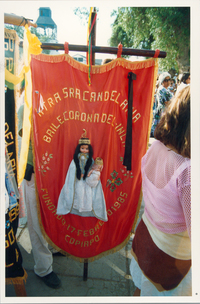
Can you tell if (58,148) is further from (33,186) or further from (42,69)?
(42,69)

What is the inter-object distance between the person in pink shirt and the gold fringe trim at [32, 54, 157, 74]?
2.76ft

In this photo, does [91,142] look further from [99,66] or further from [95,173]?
[99,66]

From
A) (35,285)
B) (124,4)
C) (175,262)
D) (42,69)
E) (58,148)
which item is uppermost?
(124,4)

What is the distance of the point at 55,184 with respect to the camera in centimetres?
199

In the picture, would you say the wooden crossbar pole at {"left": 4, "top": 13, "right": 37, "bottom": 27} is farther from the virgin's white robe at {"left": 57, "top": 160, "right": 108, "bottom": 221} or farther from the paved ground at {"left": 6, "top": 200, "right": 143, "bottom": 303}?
the paved ground at {"left": 6, "top": 200, "right": 143, "bottom": 303}

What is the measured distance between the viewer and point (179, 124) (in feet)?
3.60

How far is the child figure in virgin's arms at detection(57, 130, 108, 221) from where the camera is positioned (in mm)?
1886

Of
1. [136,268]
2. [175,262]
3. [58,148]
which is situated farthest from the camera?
[58,148]

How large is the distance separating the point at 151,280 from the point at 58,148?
4.33ft

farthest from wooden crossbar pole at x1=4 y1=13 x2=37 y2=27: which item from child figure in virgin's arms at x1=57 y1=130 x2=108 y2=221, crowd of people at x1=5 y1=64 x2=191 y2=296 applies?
crowd of people at x1=5 y1=64 x2=191 y2=296

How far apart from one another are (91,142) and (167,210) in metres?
1.02

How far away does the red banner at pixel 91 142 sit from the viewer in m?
1.83

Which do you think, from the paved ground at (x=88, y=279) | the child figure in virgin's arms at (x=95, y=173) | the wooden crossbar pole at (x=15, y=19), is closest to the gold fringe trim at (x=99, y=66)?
the wooden crossbar pole at (x=15, y=19)
